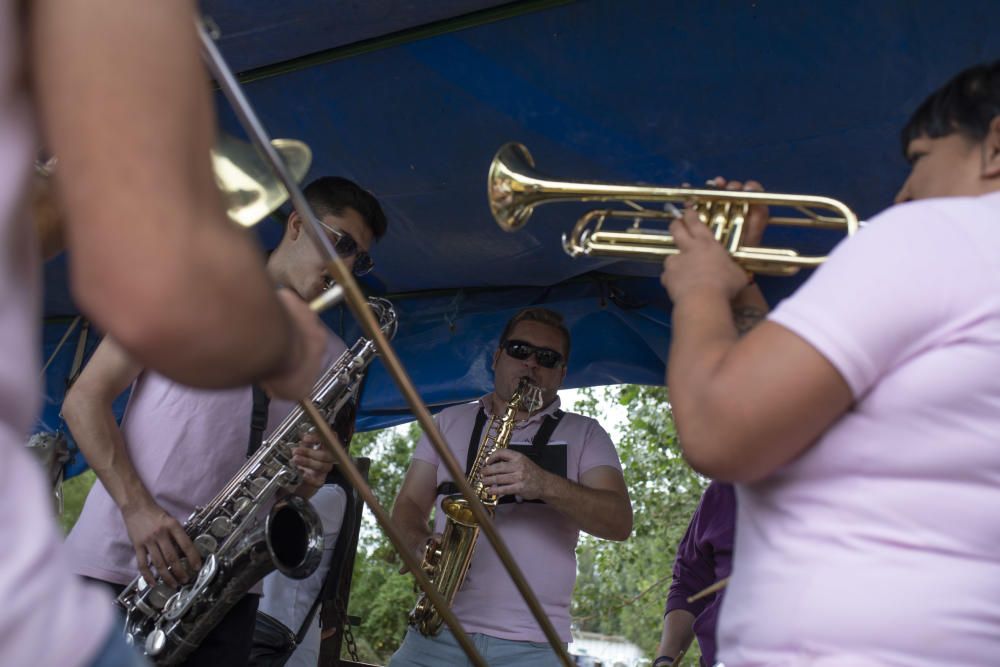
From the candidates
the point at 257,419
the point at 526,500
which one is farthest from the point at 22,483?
the point at 526,500

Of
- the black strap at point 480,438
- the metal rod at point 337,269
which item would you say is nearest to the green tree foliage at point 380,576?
the black strap at point 480,438

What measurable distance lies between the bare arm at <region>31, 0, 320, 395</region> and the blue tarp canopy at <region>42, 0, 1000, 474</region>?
2189 millimetres

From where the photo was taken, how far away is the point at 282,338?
87 centimetres

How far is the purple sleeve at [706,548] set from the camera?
3.13 m

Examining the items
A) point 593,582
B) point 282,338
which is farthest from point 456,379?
point 593,582

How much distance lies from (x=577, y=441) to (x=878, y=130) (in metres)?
1.60

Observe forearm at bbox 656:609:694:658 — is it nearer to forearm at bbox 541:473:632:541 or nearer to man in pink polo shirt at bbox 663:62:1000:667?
forearm at bbox 541:473:632:541

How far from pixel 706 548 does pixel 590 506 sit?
48 cm

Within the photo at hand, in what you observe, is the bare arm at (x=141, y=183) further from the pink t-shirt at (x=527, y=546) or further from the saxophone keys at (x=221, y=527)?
the pink t-shirt at (x=527, y=546)

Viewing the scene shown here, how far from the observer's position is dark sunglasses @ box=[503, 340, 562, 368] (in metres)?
3.99

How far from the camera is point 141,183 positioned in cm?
75

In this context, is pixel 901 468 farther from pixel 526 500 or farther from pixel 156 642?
pixel 526 500

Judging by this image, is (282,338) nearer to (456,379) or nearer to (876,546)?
(876,546)

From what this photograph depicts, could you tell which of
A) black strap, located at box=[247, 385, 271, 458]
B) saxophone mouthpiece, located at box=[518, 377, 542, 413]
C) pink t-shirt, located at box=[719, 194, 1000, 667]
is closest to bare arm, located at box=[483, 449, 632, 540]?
saxophone mouthpiece, located at box=[518, 377, 542, 413]
